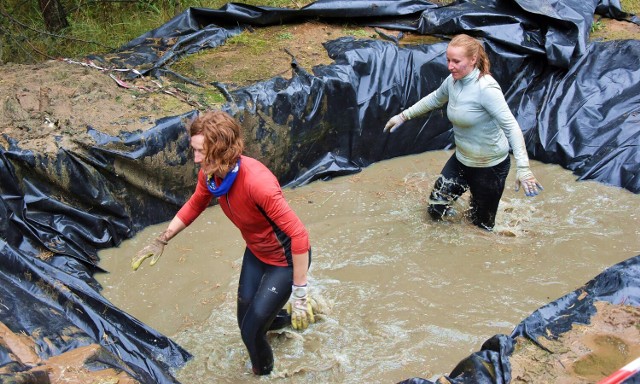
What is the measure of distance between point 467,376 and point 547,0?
553 centimetres

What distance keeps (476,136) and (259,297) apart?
2242mm

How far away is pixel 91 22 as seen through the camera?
8.10 metres

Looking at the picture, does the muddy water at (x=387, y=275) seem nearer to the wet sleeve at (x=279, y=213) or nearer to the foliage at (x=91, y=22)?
the wet sleeve at (x=279, y=213)

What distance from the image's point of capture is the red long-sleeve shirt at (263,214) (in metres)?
3.17

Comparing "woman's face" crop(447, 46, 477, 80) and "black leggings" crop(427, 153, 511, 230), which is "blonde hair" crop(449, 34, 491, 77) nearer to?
"woman's face" crop(447, 46, 477, 80)

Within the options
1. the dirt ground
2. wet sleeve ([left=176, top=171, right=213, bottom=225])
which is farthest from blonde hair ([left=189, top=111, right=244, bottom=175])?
the dirt ground

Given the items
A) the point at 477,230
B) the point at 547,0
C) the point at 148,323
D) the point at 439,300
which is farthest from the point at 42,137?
the point at 547,0

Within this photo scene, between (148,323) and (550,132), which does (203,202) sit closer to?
(148,323)

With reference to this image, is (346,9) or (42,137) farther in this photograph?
(346,9)

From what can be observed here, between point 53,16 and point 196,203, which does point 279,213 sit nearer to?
point 196,203

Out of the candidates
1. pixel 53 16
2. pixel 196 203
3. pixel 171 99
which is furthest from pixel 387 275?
pixel 53 16

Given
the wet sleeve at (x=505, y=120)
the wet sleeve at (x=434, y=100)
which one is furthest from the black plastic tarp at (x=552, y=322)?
the wet sleeve at (x=434, y=100)

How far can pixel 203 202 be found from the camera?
11.7ft

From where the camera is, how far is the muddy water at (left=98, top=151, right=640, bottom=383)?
409 cm
